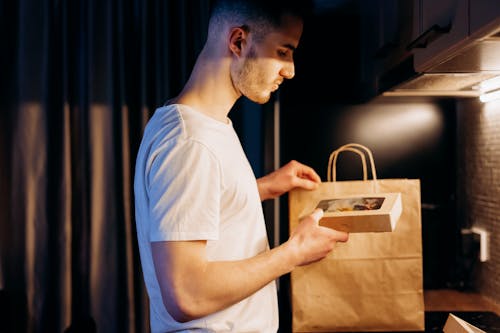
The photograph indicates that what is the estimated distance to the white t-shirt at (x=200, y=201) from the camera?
2.78 feet

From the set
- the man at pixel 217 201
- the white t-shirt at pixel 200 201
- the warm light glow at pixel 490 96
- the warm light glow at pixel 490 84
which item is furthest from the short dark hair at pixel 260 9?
the warm light glow at pixel 490 96

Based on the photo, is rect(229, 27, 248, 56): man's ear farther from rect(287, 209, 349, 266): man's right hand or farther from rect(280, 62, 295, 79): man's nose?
rect(287, 209, 349, 266): man's right hand

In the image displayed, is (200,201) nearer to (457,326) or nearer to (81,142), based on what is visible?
(457,326)

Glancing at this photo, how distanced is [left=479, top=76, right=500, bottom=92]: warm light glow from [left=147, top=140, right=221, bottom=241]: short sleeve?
2.74ft

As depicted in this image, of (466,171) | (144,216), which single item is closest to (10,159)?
(144,216)

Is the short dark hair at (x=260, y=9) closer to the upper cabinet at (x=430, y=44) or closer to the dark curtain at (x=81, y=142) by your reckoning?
the upper cabinet at (x=430, y=44)

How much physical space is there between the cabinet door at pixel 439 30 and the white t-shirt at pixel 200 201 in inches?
18.0

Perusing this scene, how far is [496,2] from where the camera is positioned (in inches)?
26.8

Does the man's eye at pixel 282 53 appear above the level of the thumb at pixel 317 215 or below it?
above

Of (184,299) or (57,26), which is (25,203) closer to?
(57,26)

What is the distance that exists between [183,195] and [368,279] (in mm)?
626

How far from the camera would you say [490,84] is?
1314 mm

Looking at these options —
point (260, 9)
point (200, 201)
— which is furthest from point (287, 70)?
point (200, 201)

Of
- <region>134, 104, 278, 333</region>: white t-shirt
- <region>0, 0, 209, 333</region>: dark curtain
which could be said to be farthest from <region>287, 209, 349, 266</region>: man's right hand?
<region>0, 0, 209, 333</region>: dark curtain
